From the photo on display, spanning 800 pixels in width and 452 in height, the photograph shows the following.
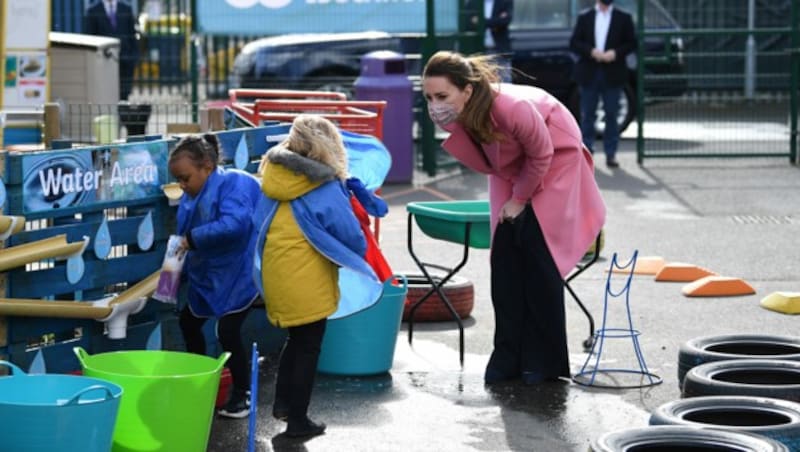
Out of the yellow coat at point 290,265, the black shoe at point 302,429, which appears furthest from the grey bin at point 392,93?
the black shoe at point 302,429

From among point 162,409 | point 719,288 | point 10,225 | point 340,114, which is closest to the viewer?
point 162,409

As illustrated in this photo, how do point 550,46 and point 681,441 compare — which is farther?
point 550,46

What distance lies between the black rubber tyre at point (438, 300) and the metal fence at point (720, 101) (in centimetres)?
770

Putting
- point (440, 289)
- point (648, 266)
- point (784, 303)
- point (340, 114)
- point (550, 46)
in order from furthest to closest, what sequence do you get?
1. point (550, 46)
2. point (648, 266)
3. point (340, 114)
4. point (784, 303)
5. point (440, 289)

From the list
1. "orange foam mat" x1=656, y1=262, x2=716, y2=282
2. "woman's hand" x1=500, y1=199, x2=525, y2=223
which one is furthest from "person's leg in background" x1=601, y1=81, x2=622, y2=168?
"woman's hand" x1=500, y1=199, x2=525, y2=223

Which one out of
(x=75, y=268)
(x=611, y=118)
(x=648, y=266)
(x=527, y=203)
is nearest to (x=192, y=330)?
(x=75, y=268)

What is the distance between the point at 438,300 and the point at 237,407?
246 cm

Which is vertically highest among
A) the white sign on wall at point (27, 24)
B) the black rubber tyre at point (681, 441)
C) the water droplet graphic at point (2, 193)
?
the white sign on wall at point (27, 24)

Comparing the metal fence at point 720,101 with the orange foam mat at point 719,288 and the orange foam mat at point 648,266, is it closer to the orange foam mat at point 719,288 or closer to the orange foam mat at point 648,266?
the orange foam mat at point 648,266

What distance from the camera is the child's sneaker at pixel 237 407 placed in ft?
23.5

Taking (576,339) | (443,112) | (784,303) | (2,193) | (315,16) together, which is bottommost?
(576,339)

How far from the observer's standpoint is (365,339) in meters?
7.99

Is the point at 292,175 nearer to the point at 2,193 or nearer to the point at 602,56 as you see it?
the point at 2,193

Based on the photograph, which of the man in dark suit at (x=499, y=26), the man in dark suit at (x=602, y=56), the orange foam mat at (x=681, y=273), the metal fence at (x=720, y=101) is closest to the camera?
the orange foam mat at (x=681, y=273)
